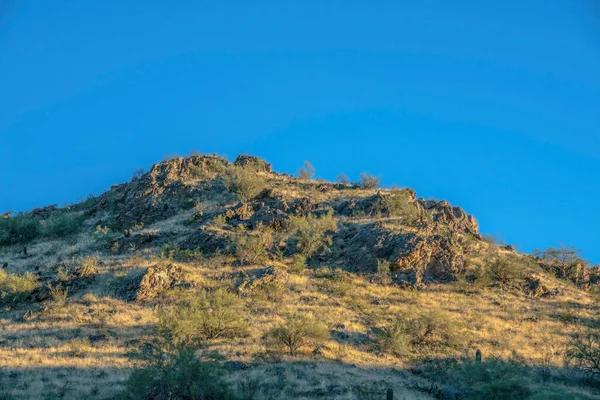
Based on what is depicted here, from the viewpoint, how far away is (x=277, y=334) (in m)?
20.2

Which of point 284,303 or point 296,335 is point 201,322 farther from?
point 284,303

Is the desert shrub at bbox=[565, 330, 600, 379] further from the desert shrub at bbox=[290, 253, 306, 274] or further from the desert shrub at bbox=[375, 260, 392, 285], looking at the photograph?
the desert shrub at bbox=[290, 253, 306, 274]

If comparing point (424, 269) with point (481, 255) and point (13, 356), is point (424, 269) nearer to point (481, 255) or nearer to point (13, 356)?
point (481, 255)

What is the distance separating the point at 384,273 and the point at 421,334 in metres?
6.97

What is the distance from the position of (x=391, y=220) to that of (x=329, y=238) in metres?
6.26

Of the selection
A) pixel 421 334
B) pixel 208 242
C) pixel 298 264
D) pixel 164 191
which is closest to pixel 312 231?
pixel 298 264

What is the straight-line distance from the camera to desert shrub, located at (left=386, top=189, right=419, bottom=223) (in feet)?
121

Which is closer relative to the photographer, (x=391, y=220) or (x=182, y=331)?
(x=182, y=331)

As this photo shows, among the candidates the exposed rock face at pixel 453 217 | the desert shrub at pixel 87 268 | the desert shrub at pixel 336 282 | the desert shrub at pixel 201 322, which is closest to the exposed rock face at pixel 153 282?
the desert shrub at pixel 201 322

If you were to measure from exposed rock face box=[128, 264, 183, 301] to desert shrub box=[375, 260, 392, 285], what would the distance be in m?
12.0

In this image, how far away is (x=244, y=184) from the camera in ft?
144

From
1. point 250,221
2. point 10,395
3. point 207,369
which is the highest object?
point 250,221

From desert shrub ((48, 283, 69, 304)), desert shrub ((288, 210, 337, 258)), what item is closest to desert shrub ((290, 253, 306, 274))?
desert shrub ((288, 210, 337, 258))

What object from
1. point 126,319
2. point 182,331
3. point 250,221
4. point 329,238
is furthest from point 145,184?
point 182,331
